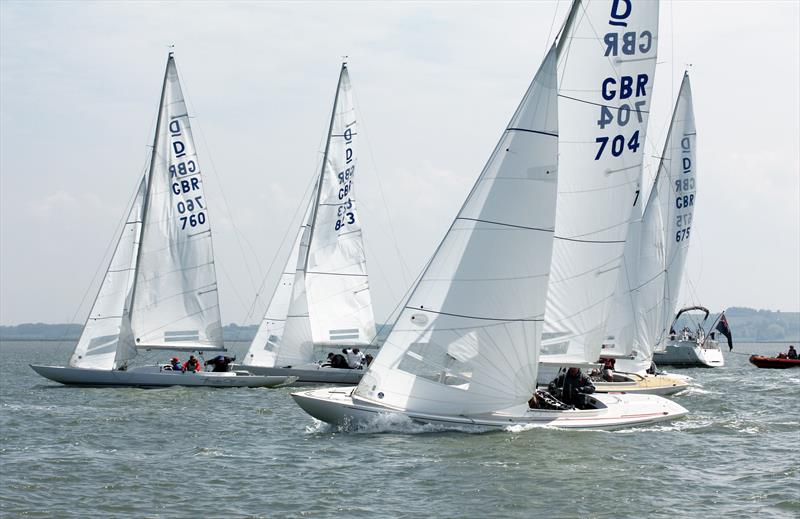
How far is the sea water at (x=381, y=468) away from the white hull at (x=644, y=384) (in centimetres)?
392

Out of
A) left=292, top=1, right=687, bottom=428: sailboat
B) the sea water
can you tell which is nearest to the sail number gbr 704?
left=292, top=1, right=687, bottom=428: sailboat

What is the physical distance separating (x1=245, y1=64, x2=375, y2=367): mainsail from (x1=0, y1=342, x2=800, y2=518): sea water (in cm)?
1008

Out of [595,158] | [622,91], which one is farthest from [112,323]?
[622,91]

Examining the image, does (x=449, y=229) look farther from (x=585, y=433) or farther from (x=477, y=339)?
(x=585, y=433)

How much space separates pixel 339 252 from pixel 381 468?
66.7ft

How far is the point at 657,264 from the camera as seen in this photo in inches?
1462

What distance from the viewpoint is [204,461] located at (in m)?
19.8

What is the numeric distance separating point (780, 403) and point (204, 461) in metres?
19.5

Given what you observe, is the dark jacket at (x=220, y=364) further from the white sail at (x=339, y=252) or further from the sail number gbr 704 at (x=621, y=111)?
the sail number gbr 704 at (x=621, y=111)

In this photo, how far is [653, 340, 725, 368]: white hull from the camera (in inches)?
2345

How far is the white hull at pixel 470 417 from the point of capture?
70.6 ft

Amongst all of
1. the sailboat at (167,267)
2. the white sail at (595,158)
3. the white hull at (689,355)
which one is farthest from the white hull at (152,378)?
the white hull at (689,355)

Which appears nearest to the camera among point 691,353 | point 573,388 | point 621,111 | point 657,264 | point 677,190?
point 573,388

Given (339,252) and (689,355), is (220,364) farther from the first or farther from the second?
(689,355)
